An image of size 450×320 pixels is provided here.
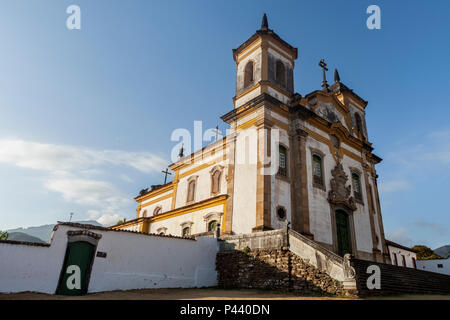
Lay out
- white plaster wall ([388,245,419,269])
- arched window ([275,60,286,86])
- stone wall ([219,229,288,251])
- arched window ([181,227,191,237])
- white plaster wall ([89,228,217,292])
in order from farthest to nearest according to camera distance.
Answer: white plaster wall ([388,245,419,269])
arched window ([181,227,191,237])
arched window ([275,60,286,86])
stone wall ([219,229,288,251])
white plaster wall ([89,228,217,292])

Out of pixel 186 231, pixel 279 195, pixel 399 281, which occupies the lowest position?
pixel 399 281

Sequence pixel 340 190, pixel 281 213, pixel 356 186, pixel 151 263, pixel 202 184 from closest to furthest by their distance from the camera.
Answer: pixel 151 263
pixel 281 213
pixel 340 190
pixel 356 186
pixel 202 184

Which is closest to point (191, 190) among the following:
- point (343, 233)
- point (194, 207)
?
point (194, 207)

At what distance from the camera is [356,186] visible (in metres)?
19.9

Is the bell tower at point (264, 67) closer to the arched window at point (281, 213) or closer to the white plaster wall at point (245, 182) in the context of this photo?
the white plaster wall at point (245, 182)

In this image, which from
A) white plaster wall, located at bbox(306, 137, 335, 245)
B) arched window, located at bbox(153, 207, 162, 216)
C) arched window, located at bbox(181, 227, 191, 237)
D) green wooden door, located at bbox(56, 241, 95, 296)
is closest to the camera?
green wooden door, located at bbox(56, 241, 95, 296)

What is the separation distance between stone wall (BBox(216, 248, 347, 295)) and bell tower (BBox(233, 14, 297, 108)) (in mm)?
9312

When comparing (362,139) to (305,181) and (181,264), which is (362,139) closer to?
(305,181)

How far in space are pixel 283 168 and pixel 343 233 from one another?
560 centimetres

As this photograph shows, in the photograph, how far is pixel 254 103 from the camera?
54.0 ft

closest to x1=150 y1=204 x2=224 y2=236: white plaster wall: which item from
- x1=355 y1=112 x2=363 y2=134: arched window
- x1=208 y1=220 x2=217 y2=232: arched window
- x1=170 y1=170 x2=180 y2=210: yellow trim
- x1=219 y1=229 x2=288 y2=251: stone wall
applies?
x1=208 y1=220 x2=217 y2=232: arched window

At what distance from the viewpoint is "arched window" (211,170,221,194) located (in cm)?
2076

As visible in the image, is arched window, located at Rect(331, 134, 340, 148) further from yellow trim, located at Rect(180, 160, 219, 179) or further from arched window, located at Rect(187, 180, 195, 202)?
arched window, located at Rect(187, 180, 195, 202)

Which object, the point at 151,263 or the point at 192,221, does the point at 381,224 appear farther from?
the point at 151,263
